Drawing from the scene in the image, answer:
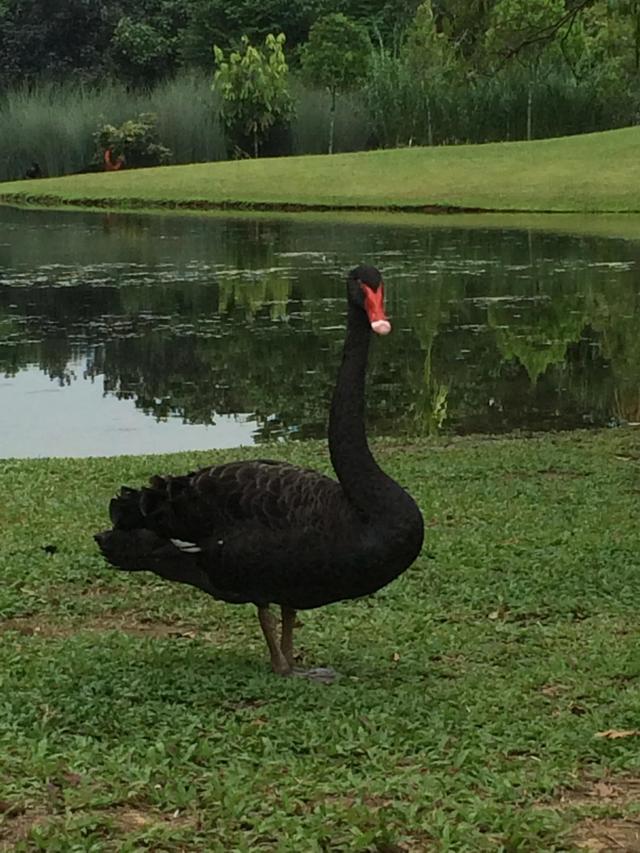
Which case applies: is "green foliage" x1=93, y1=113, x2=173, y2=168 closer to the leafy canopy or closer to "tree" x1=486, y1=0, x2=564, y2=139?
the leafy canopy

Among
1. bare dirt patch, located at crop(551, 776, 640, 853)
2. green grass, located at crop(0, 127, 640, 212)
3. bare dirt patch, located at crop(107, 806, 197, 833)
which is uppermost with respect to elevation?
green grass, located at crop(0, 127, 640, 212)

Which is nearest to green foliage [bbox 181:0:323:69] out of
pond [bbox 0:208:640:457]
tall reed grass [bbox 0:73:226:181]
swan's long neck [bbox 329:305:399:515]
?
tall reed grass [bbox 0:73:226:181]

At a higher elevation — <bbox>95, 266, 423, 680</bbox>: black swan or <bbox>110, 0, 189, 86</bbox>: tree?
<bbox>110, 0, 189, 86</bbox>: tree

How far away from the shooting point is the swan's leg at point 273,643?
14.6 ft

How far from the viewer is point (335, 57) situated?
155 ft

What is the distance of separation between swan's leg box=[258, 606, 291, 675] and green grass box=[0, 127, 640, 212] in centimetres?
2751

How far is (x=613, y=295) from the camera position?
17.8 meters

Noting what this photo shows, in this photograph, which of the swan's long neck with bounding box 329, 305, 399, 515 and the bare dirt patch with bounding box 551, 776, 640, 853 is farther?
the swan's long neck with bounding box 329, 305, 399, 515

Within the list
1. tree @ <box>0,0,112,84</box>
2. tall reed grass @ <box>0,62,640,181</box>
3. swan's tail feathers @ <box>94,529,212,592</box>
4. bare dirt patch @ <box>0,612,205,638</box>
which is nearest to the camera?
swan's tail feathers @ <box>94,529,212,592</box>

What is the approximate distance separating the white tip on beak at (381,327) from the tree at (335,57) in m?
42.1

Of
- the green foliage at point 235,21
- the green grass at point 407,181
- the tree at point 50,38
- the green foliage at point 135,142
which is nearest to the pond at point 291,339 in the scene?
the green grass at point 407,181

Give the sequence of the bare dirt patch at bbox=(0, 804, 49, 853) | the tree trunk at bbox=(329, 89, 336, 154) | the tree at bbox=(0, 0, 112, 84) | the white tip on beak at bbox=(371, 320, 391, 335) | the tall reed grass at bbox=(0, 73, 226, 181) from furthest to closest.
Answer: the tree at bbox=(0, 0, 112, 84), the tall reed grass at bbox=(0, 73, 226, 181), the tree trunk at bbox=(329, 89, 336, 154), the white tip on beak at bbox=(371, 320, 391, 335), the bare dirt patch at bbox=(0, 804, 49, 853)

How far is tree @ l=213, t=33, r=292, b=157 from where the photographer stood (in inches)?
1682

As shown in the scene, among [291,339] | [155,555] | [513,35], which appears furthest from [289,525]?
[291,339]
